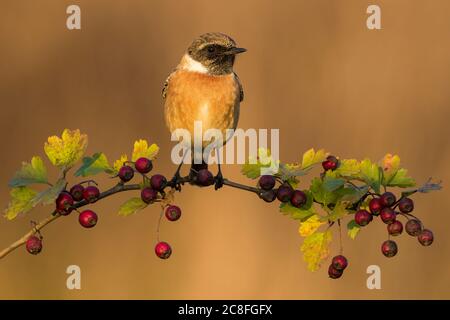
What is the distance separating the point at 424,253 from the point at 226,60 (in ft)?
7.20

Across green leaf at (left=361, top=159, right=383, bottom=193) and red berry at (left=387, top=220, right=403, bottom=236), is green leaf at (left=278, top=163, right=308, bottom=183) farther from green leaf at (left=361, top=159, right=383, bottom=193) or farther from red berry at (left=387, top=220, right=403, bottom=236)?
red berry at (left=387, top=220, right=403, bottom=236)

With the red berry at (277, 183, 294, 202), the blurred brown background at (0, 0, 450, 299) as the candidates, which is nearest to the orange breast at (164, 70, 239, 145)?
the blurred brown background at (0, 0, 450, 299)

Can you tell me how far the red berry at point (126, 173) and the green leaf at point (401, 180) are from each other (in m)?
0.76

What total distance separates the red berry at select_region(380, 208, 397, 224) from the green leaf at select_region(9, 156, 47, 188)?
99 centimetres

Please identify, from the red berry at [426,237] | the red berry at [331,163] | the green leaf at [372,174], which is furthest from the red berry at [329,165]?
the red berry at [426,237]

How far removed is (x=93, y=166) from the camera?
2.31 metres

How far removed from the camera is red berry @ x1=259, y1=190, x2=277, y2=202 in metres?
2.35

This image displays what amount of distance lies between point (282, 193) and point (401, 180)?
35 cm

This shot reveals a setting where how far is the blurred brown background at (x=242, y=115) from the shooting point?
→ 5.48 metres

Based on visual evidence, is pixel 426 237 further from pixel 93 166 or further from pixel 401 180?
pixel 93 166

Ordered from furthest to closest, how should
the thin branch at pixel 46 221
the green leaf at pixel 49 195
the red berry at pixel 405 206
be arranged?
the red berry at pixel 405 206, the green leaf at pixel 49 195, the thin branch at pixel 46 221

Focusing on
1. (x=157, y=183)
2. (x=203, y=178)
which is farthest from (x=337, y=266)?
(x=157, y=183)

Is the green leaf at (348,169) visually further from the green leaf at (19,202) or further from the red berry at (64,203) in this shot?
the green leaf at (19,202)

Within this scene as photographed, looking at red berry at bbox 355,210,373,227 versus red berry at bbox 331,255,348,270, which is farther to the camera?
red berry at bbox 331,255,348,270
